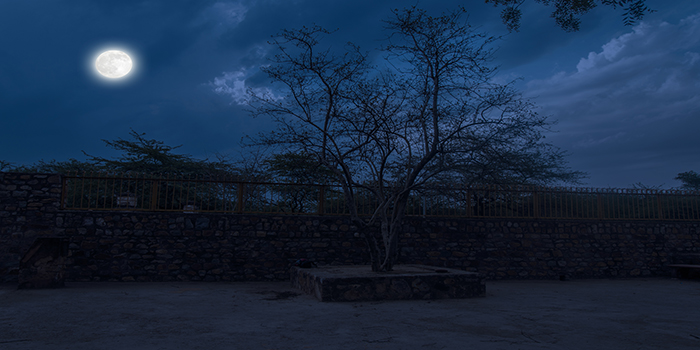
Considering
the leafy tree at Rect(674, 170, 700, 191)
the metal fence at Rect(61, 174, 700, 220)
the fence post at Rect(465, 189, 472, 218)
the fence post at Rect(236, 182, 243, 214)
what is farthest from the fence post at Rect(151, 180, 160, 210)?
the leafy tree at Rect(674, 170, 700, 191)

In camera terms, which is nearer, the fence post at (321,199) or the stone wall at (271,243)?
the stone wall at (271,243)

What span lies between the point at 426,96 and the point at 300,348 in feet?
21.1

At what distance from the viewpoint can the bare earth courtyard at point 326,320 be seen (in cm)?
430

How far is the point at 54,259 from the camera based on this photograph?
8.10m

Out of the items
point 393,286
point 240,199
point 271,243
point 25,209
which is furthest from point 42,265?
point 393,286

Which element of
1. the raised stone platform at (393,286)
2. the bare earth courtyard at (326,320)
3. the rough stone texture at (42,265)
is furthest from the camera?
the rough stone texture at (42,265)

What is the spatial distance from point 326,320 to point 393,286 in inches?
83.4

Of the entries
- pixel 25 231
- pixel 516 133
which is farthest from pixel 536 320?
pixel 25 231

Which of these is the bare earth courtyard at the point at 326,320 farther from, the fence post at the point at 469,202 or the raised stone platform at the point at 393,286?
the fence post at the point at 469,202

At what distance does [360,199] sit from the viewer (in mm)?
10789

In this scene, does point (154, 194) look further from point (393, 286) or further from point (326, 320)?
point (326, 320)

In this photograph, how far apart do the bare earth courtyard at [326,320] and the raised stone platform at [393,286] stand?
0.24 m

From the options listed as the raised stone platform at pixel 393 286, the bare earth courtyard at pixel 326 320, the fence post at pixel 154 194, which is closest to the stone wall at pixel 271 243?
the fence post at pixel 154 194

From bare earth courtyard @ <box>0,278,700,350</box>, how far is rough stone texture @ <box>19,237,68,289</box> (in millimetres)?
316
